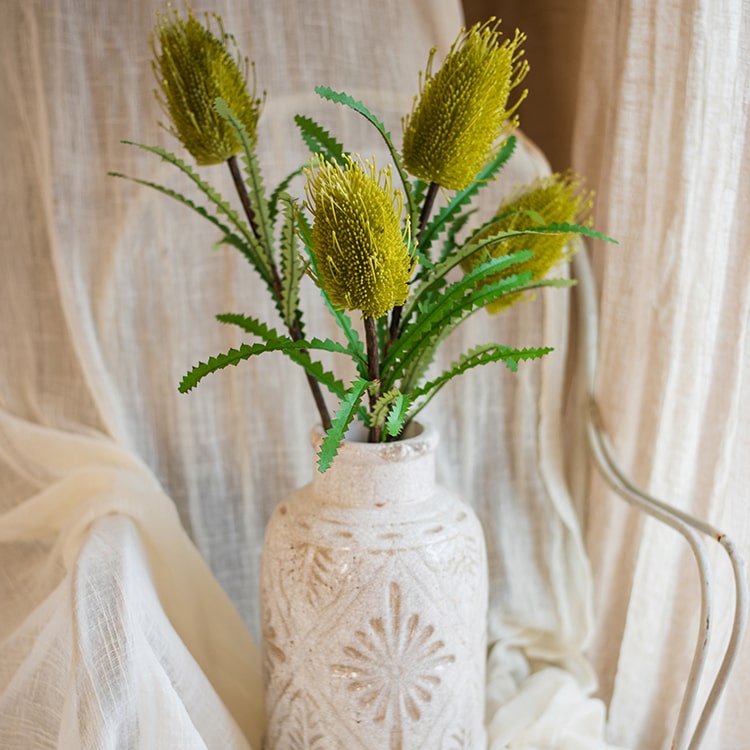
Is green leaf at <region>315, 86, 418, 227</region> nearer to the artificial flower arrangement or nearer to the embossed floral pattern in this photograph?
the artificial flower arrangement

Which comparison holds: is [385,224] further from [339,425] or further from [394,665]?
[394,665]

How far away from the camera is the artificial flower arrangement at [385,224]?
0.54 meters

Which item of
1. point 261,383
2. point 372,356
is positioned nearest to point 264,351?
point 372,356

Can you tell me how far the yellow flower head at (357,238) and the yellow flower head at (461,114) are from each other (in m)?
0.07

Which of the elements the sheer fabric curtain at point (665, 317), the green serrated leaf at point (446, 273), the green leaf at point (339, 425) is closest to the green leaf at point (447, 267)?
the green serrated leaf at point (446, 273)

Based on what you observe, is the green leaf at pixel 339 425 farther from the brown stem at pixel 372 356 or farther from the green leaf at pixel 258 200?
the green leaf at pixel 258 200

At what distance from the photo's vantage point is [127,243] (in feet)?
2.77

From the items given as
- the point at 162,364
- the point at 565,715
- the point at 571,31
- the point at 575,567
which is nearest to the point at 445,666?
the point at 565,715

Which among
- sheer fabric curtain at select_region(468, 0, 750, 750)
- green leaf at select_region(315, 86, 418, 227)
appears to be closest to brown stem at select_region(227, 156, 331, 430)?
green leaf at select_region(315, 86, 418, 227)

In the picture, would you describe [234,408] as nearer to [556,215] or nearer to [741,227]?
[556,215]

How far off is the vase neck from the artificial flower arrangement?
1.0 inches

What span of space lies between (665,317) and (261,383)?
0.42m

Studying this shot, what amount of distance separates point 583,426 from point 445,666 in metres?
0.34

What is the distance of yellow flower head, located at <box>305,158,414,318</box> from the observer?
53cm
